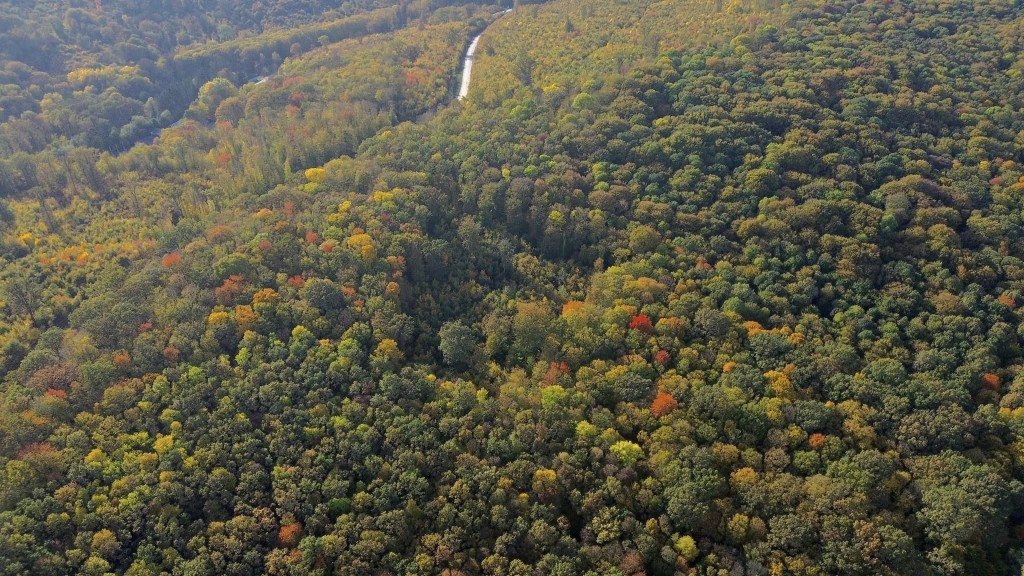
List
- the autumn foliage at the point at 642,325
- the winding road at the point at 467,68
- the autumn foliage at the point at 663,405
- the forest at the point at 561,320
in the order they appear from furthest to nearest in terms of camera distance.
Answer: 1. the winding road at the point at 467,68
2. the autumn foliage at the point at 642,325
3. the autumn foliage at the point at 663,405
4. the forest at the point at 561,320

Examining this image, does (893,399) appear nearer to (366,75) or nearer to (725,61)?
(725,61)

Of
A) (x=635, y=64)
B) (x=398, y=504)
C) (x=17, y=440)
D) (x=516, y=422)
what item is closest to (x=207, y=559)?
(x=398, y=504)

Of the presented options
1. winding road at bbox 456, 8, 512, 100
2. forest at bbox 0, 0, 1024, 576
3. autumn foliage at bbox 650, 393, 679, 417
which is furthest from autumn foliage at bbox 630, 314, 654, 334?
winding road at bbox 456, 8, 512, 100

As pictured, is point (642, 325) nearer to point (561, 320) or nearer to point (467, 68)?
point (561, 320)

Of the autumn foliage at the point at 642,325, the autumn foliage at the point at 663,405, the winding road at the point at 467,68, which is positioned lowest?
the autumn foliage at the point at 663,405

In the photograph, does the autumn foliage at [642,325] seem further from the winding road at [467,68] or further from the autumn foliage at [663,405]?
the winding road at [467,68]

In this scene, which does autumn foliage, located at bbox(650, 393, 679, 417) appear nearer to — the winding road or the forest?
the forest

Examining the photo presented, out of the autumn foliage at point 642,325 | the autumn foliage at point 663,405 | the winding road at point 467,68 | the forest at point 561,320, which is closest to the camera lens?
the forest at point 561,320

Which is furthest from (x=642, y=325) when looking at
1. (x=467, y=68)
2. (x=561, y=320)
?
(x=467, y=68)

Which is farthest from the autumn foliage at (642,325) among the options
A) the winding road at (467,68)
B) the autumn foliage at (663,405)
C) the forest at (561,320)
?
the winding road at (467,68)
